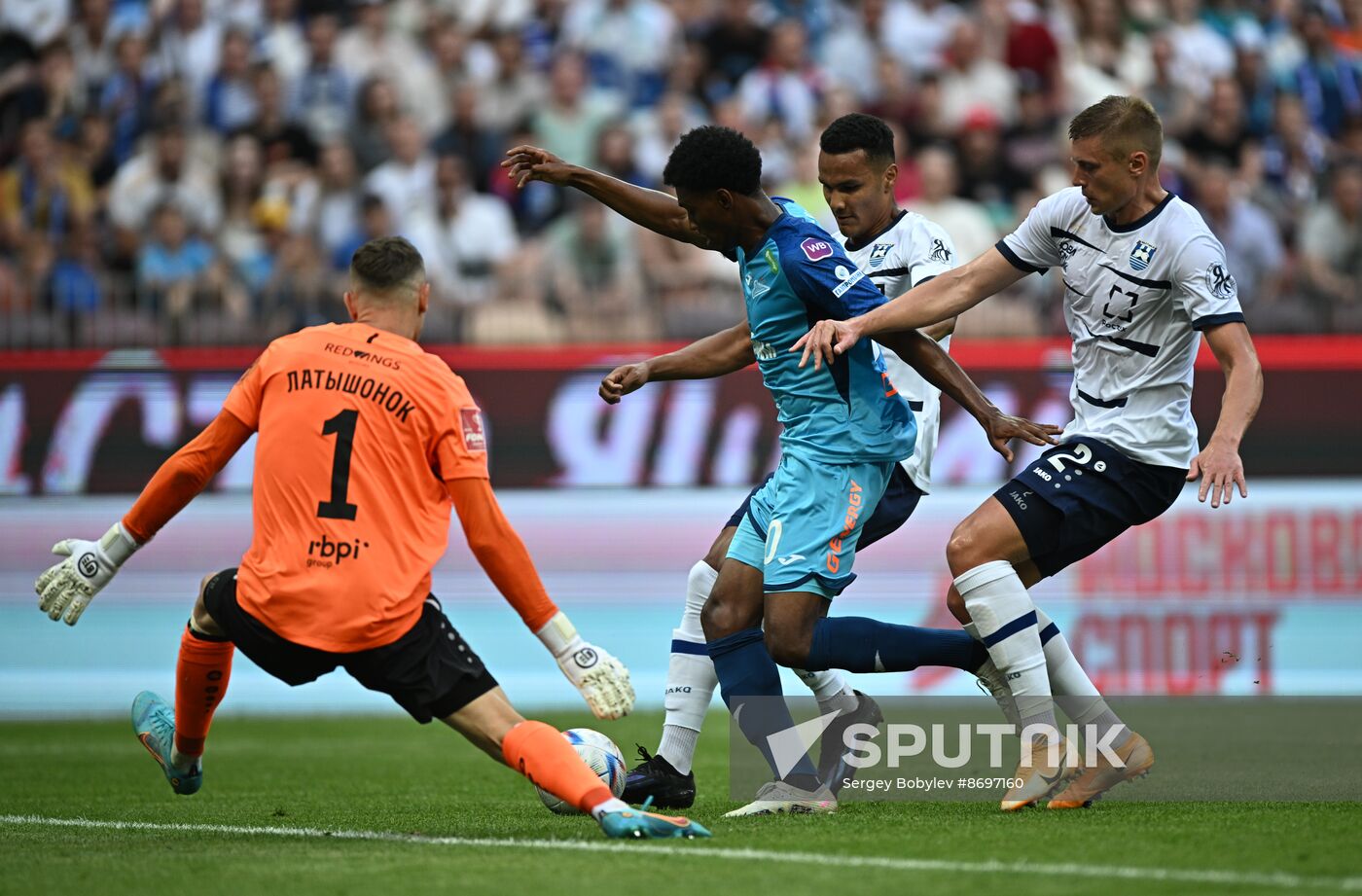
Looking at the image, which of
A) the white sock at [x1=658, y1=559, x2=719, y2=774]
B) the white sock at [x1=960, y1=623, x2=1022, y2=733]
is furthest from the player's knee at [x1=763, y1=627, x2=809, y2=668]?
the white sock at [x1=960, y1=623, x2=1022, y2=733]

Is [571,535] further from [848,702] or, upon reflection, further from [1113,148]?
[1113,148]

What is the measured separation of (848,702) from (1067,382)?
18.7ft

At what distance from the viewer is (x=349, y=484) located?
5730 millimetres

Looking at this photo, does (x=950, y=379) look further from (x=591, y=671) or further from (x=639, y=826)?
(x=639, y=826)

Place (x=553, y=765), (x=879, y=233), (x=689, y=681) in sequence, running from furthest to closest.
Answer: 1. (x=879, y=233)
2. (x=689, y=681)
3. (x=553, y=765)

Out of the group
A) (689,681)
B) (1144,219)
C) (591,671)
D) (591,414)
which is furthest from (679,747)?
(591,414)

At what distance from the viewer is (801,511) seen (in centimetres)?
666

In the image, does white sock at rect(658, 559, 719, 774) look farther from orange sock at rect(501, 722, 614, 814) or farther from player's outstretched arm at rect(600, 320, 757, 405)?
orange sock at rect(501, 722, 614, 814)

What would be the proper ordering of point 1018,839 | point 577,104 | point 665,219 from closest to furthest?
point 1018,839, point 665,219, point 577,104

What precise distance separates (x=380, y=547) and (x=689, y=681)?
1922 millimetres

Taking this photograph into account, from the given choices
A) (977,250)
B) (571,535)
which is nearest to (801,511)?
(571,535)

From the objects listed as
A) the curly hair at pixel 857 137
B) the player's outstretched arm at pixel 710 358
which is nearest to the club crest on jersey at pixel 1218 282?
the curly hair at pixel 857 137

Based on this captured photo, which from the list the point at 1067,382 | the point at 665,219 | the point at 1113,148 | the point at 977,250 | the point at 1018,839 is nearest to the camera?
the point at 1018,839

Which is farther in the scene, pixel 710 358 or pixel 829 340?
pixel 710 358
